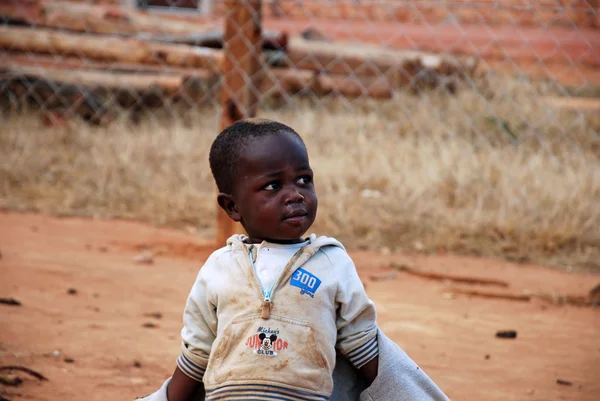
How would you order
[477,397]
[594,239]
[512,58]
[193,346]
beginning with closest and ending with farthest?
[193,346] → [477,397] → [594,239] → [512,58]

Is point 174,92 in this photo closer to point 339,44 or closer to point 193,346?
point 339,44

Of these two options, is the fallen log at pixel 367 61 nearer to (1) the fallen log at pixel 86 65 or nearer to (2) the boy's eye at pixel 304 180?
(1) the fallen log at pixel 86 65

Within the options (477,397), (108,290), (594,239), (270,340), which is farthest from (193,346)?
(594,239)

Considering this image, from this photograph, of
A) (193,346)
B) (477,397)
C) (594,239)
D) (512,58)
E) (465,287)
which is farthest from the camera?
(512,58)

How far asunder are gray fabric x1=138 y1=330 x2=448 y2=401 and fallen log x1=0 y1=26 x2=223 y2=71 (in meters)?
6.13

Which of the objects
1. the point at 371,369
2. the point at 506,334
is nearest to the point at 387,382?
the point at 371,369

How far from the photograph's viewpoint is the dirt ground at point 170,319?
2.93 meters

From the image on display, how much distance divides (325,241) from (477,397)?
1.33 meters

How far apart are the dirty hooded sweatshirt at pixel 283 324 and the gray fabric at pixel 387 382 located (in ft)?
0.17

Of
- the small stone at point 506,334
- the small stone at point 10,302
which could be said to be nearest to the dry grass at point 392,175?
the small stone at point 506,334

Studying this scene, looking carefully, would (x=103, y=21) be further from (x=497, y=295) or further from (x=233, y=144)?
(x=233, y=144)

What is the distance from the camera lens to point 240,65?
14.8 ft

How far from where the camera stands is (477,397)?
111 inches

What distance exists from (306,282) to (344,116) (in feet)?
22.5
